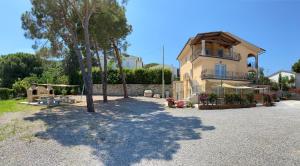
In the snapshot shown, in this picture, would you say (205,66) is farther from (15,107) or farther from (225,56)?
(15,107)

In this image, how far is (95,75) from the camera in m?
42.3

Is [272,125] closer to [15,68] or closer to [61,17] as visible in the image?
[61,17]

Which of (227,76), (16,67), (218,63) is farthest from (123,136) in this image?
(16,67)

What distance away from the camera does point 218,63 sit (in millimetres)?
31812

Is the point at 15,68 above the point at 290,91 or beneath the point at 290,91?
above

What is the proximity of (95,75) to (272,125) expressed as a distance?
33.9 metres

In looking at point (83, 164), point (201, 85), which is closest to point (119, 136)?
point (83, 164)

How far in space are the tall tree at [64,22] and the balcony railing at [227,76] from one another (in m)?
15.2

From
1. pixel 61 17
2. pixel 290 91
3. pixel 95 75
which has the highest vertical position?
pixel 61 17

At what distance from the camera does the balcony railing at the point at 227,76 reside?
98.5 ft

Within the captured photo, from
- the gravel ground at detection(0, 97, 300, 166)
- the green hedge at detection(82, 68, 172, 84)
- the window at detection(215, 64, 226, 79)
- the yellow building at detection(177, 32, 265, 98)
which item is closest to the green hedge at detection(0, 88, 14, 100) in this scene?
the green hedge at detection(82, 68, 172, 84)

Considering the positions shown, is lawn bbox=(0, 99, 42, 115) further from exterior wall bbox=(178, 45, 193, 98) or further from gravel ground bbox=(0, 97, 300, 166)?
exterior wall bbox=(178, 45, 193, 98)

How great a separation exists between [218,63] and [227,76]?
6.91ft

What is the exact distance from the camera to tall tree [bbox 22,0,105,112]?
726 inches
